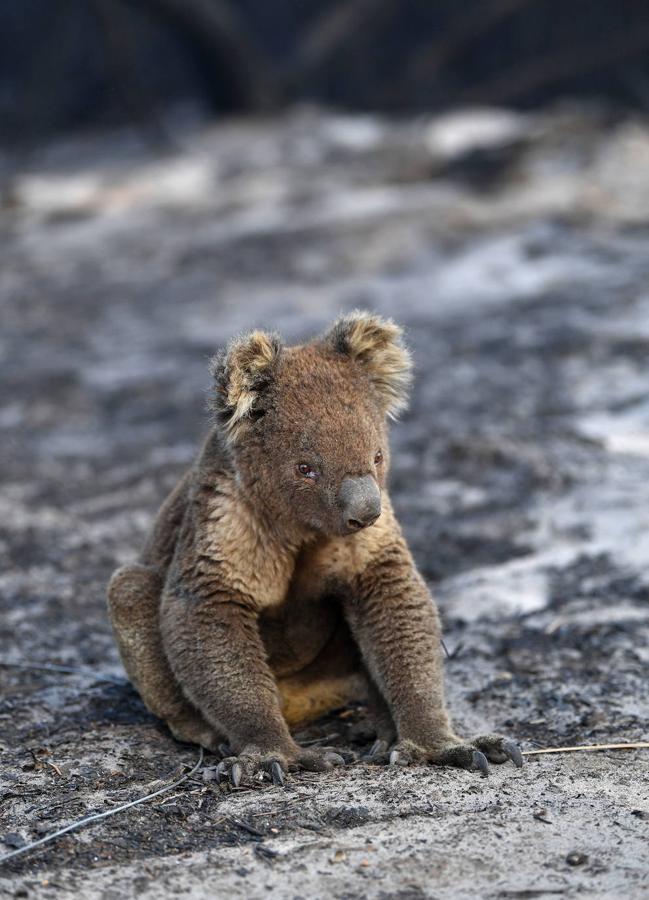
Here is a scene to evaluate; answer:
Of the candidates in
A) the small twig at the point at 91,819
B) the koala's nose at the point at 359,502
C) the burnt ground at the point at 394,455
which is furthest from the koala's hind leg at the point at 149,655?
the koala's nose at the point at 359,502

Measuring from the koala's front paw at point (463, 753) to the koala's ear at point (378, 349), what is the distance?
3.96 feet

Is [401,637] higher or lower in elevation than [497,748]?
higher

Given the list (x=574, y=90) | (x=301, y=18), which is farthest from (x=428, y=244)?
(x=301, y=18)

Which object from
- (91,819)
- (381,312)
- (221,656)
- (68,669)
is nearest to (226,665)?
(221,656)

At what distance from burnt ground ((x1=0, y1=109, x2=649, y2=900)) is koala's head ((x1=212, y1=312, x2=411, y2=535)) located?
36.3 inches

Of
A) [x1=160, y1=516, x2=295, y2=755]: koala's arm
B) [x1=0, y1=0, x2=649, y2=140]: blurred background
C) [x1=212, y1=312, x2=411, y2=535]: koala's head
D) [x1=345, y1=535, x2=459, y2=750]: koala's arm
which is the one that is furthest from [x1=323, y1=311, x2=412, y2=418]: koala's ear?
[x1=0, y1=0, x2=649, y2=140]: blurred background

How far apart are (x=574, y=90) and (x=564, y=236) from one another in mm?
8679

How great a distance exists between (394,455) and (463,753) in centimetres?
445

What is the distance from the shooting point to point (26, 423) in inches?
390

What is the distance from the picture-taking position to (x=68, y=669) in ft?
18.6

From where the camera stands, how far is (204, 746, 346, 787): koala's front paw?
4.13 meters

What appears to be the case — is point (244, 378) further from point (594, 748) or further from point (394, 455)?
point (394, 455)

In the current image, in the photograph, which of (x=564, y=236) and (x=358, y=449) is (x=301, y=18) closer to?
(x=564, y=236)

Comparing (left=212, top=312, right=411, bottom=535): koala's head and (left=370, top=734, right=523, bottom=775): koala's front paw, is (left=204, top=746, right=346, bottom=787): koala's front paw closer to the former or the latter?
(left=370, top=734, right=523, bottom=775): koala's front paw
